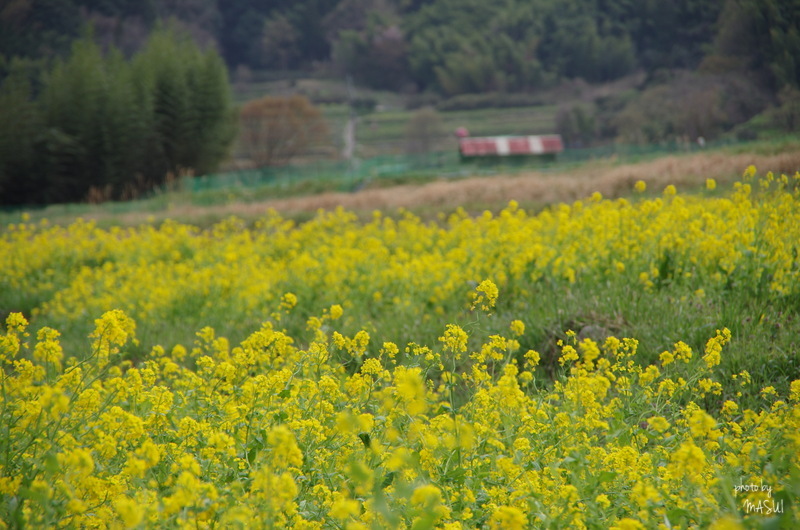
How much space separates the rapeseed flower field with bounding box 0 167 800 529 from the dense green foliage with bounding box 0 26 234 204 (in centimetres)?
1834

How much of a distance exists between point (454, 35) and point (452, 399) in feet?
216

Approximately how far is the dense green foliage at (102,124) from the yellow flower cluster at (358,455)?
2039 cm

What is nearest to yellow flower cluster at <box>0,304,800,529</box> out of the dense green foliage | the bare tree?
the dense green foliage

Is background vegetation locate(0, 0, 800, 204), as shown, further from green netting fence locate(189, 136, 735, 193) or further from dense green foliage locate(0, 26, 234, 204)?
green netting fence locate(189, 136, 735, 193)

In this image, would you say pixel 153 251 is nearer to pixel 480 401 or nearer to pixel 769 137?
pixel 480 401

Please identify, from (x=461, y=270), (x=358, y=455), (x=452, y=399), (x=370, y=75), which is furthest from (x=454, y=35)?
(x=358, y=455)

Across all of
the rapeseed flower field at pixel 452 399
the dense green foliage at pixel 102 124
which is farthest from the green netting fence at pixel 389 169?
the rapeseed flower field at pixel 452 399

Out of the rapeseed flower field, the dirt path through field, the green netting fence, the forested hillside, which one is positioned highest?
the forested hillside

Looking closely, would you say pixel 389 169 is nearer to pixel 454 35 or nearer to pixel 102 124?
pixel 102 124

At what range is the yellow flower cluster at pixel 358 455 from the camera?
1.87 metres

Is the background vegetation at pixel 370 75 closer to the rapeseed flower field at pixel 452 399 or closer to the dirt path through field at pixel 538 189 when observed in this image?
the dirt path through field at pixel 538 189

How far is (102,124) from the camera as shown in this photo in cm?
2419

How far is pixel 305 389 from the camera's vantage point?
2852 mm

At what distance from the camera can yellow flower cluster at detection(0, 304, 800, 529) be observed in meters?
1.87
